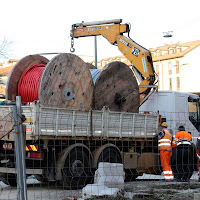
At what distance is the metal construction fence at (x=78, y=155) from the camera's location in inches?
397

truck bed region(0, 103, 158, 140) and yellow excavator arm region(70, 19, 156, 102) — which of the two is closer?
truck bed region(0, 103, 158, 140)

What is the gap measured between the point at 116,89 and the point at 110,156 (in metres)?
2.49

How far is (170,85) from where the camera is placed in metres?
63.7

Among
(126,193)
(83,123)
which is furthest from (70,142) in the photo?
(126,193)

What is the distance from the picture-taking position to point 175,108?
15.6 metres

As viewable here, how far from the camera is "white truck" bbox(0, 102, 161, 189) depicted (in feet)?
34.3

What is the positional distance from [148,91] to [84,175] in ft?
18.9

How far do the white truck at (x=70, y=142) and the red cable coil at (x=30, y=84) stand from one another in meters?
1.26

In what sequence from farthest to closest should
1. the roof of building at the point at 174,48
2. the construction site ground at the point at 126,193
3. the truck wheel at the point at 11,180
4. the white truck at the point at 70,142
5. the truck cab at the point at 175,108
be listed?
1. the roof of building at the point at 174,48
2. the truck cab at the point at 175,108
3. the truck wheel at the point at 11,180
4. the white truck at the point at 70,142
5. the construction site ground at the point at 126,193

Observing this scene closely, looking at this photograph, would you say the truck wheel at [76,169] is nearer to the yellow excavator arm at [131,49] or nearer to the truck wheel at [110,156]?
the truck wheel at [110,156]

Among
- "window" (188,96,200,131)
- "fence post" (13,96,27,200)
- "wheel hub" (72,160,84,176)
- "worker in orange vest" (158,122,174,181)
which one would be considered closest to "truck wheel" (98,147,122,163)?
"wheel hub" (72,160,84,176)

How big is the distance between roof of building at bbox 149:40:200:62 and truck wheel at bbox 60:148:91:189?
2039 inches

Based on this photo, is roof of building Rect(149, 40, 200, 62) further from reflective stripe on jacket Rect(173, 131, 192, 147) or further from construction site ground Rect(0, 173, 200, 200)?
construction site ground Rect(0, 173, 200, 200)

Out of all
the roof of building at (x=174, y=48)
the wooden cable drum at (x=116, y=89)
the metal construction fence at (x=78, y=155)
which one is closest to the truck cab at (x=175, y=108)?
the wooden cable drum at (x=116, y=89)
